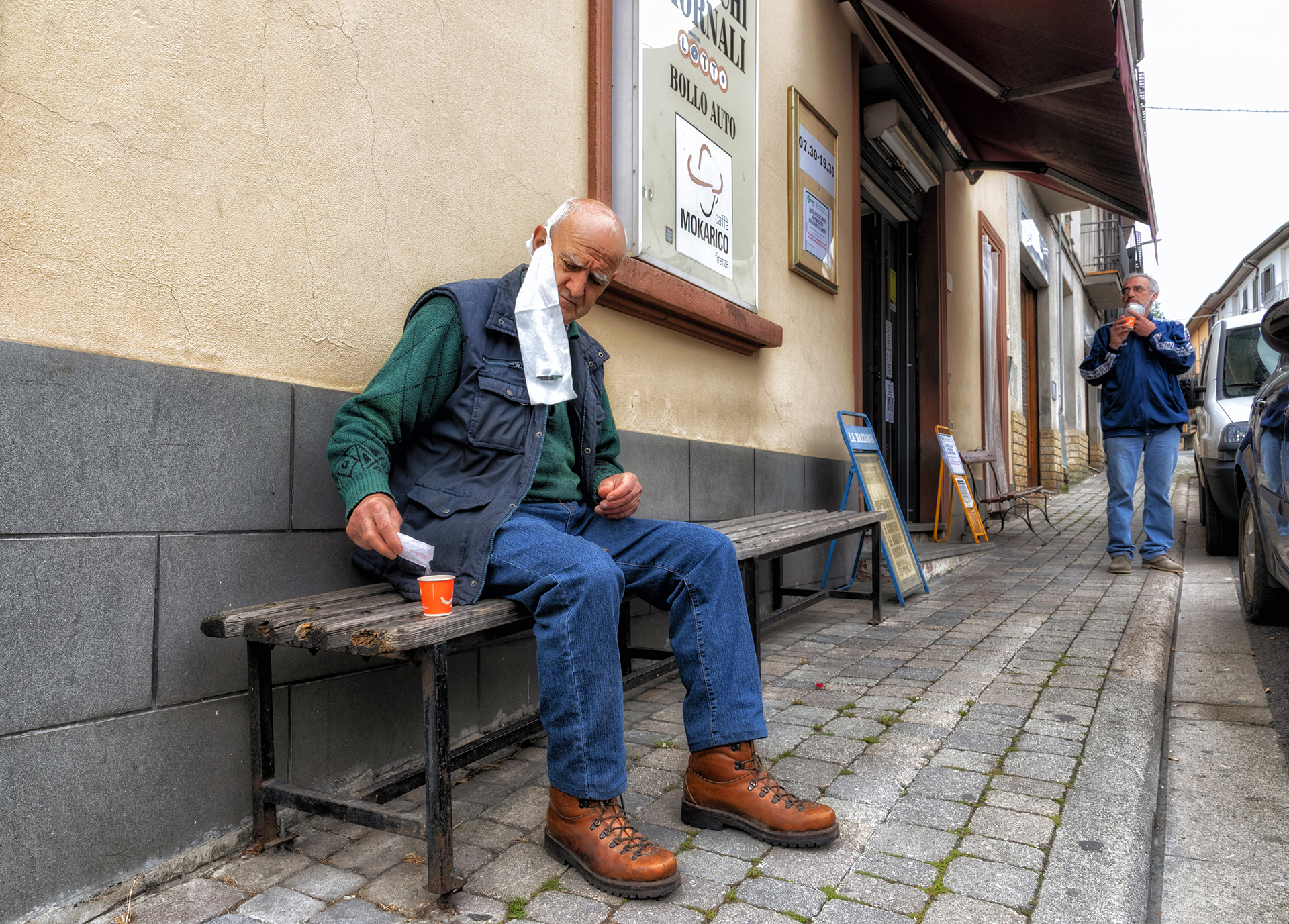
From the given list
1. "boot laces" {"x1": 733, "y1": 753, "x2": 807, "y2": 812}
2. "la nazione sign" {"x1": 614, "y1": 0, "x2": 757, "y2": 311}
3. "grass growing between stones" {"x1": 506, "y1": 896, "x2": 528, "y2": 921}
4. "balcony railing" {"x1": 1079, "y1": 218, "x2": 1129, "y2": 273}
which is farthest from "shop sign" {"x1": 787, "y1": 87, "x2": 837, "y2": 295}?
"balcony railing" {"x1": 1079, "y1": 218, "x2": 1129, "y2": 273}

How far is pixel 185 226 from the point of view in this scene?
6.38ft

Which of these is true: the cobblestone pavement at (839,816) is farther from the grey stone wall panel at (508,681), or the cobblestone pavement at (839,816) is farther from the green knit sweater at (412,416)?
the green knit sweater at (412,416)

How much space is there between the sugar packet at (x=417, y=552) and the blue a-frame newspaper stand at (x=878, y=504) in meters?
3.49

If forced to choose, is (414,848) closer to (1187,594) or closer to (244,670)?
(244,670)

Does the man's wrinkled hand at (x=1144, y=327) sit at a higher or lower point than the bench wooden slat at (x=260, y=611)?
higher

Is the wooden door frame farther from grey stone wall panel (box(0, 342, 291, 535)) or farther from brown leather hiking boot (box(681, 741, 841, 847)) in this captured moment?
grey stone wall panel (box(0, 342, 291, 535))

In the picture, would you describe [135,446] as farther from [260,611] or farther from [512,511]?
[512,511]

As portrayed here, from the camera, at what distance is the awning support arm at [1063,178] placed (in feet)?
25.9

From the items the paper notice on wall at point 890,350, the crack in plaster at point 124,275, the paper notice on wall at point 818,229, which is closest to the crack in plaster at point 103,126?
the crack in plaster at point 124,275

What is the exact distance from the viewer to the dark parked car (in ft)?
10.9

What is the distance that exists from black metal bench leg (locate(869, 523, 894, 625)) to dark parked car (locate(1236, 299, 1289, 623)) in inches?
68.6

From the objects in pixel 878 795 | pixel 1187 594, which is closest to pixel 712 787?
pixel 878 795

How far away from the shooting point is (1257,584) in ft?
13.7

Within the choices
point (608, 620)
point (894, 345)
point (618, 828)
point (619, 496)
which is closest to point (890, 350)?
point (894, 345)
